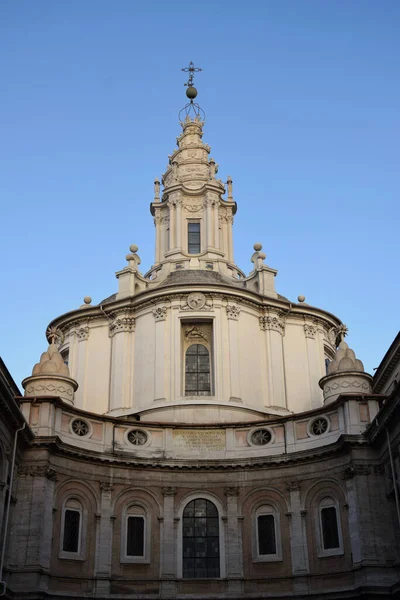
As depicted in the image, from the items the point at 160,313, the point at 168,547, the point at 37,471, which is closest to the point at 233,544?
the point at 168,547

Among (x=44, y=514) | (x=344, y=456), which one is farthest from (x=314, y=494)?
(x=44, y=514)

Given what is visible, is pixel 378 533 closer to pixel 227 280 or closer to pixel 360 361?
pixel 360 361

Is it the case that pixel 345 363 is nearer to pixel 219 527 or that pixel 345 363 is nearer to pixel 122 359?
pixel 219 527

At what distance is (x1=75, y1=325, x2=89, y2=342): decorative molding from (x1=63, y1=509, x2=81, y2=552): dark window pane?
1441 centimetres

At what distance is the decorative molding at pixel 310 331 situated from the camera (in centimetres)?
5262

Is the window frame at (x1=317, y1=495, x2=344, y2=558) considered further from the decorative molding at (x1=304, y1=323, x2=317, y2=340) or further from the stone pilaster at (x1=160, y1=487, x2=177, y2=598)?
→ the decorative molding at (x1=304, y1=323, x2=317, y2=340)

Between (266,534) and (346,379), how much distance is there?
356 inches

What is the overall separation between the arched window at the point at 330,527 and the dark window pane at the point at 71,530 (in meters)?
12.0

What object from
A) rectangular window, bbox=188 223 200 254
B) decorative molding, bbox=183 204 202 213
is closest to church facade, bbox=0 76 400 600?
rectangular window, bbox=188 223 200 254

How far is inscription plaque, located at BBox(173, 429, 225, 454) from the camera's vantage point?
43.8 m

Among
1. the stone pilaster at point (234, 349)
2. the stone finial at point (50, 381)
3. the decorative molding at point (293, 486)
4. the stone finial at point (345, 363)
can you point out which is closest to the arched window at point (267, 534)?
the decorative molding at point (293, 486)

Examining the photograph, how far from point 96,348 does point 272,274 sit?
12.6 metres

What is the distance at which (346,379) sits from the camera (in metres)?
43.0

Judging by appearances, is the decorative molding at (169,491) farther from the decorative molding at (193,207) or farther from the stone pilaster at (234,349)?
the decorative molding at (193,207)
